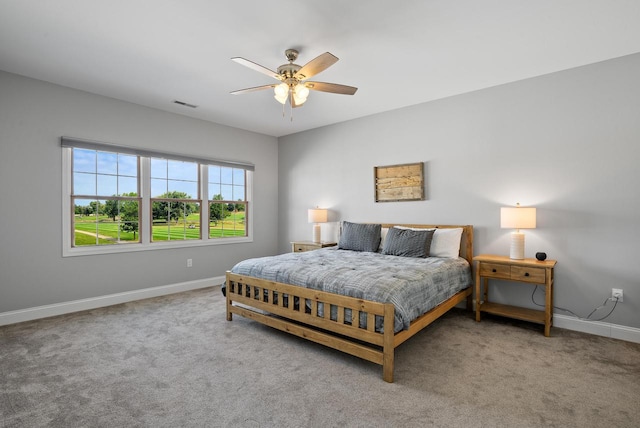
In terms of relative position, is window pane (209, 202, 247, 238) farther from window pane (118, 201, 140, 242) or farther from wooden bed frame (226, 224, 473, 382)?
wooden bed frame (226, 224, 473, 382)

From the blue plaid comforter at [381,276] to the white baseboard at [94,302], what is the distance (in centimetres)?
180

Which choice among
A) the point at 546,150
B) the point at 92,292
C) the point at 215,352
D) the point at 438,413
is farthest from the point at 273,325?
the point at 546,150

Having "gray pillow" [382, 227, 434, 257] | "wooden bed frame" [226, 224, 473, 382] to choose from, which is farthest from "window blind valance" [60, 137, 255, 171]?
"gray pillow" [382, 227, 434, 257]

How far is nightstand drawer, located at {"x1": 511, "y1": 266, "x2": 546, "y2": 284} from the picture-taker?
309 cm

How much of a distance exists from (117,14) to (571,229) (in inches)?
177

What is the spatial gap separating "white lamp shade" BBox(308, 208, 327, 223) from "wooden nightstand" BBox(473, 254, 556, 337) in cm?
245

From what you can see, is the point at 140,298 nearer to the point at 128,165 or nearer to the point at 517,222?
Result: the point at 128,165

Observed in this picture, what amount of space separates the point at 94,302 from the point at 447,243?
4350 mm

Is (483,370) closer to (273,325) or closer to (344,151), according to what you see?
(273,325)

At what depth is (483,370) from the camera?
2400 millimetres

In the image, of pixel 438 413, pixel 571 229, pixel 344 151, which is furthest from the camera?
pixel 344 151

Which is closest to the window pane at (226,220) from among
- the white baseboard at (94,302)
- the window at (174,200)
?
the window at (174,200)

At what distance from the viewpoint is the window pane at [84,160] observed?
12.9 ft

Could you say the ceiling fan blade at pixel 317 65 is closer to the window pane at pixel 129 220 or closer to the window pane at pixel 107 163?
the window pane at pixel 107 163
